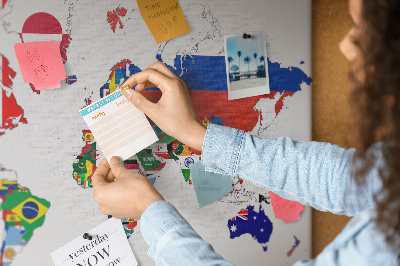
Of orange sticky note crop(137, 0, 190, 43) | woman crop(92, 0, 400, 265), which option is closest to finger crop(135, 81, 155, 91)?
woman crop(92, 0, 400, 265)

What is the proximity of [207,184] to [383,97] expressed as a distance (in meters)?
0.48

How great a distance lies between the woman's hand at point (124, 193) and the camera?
61cm

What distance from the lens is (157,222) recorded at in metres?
0.55

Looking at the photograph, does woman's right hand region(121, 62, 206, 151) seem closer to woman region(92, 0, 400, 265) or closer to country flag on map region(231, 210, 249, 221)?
woman region(92, 0, 400, 265)

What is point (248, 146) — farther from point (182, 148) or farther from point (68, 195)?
point (68, 195)

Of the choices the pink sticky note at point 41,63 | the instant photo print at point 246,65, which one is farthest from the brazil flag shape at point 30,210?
the instant photo print at point 246,65

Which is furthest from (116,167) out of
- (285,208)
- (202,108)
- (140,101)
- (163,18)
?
(285,208)

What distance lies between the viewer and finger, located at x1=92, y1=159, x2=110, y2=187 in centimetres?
68

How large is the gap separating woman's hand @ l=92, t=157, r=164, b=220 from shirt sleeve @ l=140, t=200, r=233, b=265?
39 mm

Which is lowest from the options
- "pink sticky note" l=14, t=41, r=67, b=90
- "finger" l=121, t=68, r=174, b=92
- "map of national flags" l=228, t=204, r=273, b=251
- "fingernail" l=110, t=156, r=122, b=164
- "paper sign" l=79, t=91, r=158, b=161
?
"map of national flags" l=228, t=204, r=273, b=251

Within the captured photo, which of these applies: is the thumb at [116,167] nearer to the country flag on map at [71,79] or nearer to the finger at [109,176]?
the finger at [109,176]

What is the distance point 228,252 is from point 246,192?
0.16 m

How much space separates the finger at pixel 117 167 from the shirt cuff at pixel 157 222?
14 cm

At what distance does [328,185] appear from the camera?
643 mm
